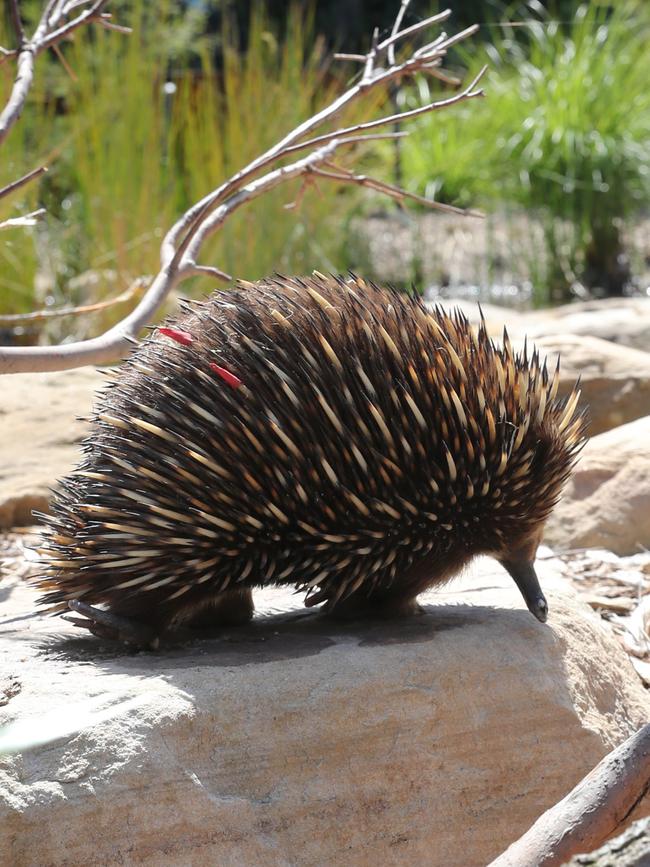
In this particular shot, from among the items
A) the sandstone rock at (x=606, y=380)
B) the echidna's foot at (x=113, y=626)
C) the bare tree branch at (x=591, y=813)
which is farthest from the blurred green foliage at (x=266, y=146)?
the bare tree branch at (x=591, y=813)

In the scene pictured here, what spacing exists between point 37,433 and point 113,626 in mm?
3046

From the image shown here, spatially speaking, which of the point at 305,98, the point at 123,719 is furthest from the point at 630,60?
the point at 123,719

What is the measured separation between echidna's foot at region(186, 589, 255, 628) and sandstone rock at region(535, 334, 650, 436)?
3457mm

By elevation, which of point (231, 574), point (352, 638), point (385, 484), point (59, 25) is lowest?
point (352, 638)

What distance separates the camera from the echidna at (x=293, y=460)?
132 inches

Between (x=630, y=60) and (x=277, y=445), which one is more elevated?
(x=630, y=60)

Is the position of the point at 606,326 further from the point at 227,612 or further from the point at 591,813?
the point at 591,813

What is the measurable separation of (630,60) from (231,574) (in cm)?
1109

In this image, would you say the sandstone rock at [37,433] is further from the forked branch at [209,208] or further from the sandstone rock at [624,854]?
the sandstone rock at [624,854]

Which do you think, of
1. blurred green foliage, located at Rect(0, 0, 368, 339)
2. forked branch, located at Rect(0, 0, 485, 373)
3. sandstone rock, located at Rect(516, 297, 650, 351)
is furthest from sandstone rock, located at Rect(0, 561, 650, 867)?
blurred green foliage, located at Rect(0, 0, 368, 339)

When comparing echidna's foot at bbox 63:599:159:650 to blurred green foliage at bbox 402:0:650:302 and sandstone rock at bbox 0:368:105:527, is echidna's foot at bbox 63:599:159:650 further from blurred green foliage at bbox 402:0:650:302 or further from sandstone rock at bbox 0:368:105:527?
blurred green foliage at bbox 402:0:650:302

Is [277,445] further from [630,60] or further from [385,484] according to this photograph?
[630,60]

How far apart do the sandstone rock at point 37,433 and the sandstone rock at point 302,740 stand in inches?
79.5

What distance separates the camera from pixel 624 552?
5.61 meters
